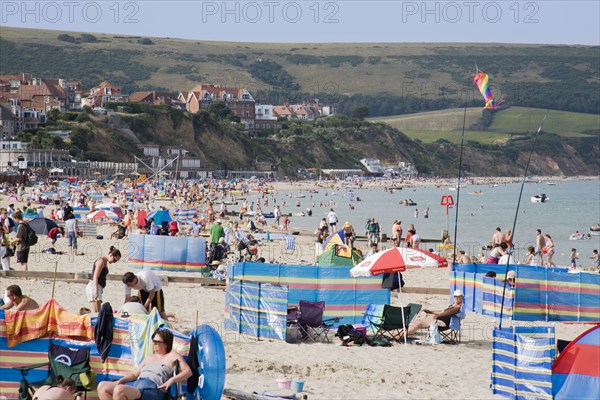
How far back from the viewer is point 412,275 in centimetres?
2036

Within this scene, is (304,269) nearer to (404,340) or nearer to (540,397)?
(404,340)

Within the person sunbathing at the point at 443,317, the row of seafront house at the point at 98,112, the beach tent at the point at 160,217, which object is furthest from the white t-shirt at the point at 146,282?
the row of seafront house at the point at 98,112

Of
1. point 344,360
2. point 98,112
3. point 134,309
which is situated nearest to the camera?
point 134,309

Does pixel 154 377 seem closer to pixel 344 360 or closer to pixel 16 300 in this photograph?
pixel 16 300

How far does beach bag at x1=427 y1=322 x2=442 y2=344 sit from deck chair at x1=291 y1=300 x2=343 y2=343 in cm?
131

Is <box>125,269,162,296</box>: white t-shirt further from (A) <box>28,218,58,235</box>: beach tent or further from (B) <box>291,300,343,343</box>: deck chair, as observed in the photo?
(A) <box>28,218,58,235</box>: beach tent

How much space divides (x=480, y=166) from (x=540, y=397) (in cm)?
16544

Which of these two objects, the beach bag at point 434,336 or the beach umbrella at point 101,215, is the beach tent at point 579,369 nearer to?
the beach bag at point 434,336

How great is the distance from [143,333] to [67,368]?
73 cm

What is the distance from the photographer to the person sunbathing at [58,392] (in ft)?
24.2

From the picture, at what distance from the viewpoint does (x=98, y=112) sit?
107m

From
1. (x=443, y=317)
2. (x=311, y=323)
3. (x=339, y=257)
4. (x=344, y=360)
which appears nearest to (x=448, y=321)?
(x=443, y=317)

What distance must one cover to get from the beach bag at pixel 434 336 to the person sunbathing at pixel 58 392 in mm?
5929

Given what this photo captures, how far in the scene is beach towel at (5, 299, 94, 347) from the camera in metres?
8.23
